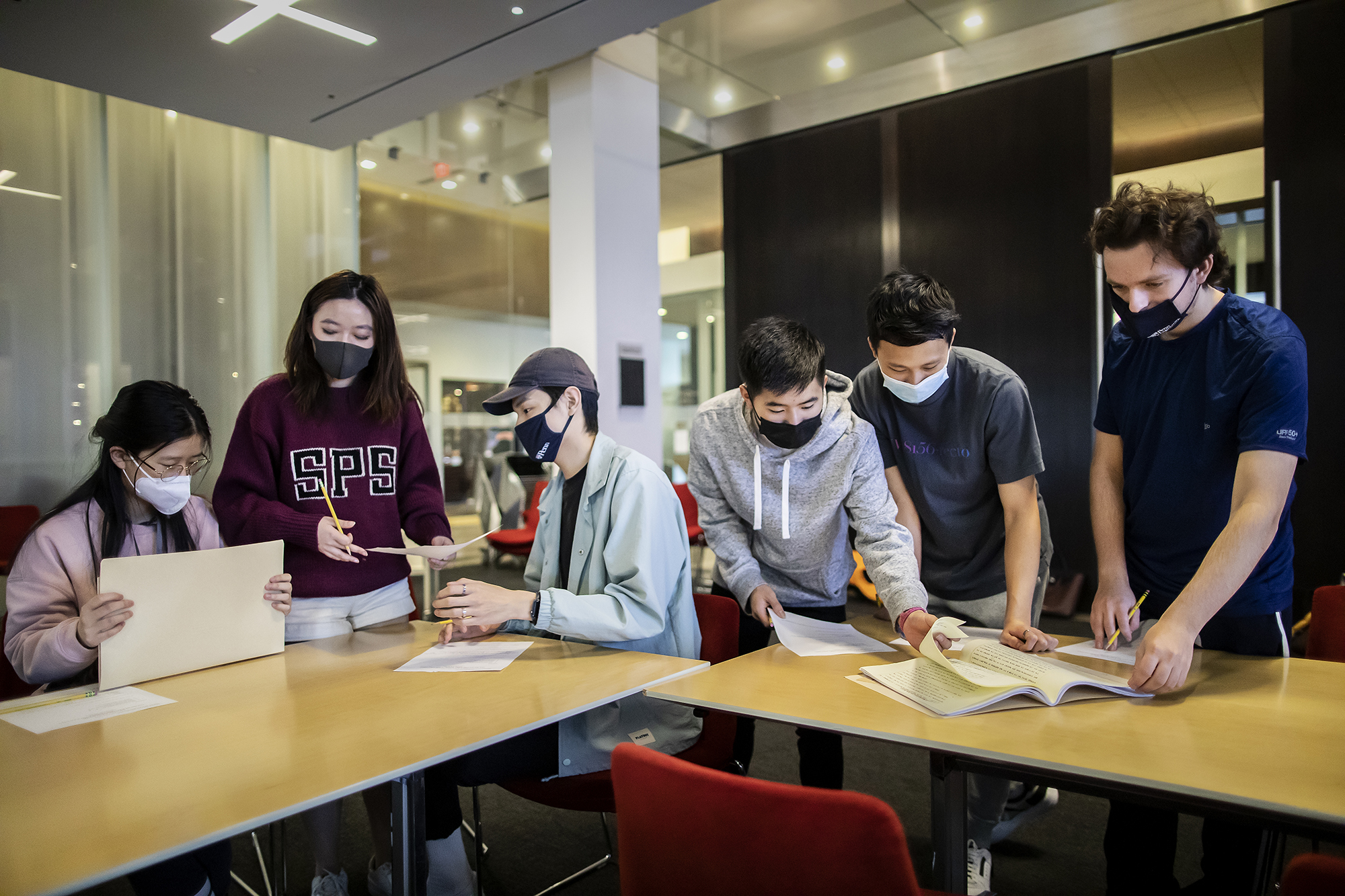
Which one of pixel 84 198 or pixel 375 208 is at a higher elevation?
pixel 375 208

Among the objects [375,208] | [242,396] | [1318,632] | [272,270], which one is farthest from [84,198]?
[1318,632]

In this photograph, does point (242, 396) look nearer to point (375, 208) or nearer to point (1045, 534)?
point (375, 208)

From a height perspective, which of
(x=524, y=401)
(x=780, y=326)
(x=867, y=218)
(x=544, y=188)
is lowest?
(x=524, y=401)

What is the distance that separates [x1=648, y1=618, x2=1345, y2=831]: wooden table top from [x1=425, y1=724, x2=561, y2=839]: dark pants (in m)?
0.35

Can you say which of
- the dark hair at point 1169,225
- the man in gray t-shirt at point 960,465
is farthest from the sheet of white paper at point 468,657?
the dark hair at point 1169,225

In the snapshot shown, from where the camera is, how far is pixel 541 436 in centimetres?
183

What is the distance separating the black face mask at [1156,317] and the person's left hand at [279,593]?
74.9 inches

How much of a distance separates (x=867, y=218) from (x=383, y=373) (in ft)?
15.1

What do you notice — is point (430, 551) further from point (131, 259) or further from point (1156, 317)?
point (131, 259)

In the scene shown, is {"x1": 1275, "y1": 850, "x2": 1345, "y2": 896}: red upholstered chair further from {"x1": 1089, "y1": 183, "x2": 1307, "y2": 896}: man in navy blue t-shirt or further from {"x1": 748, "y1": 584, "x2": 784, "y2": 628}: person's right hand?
{"x1": 748, "y1": 584, "x2": 784, "y2": 628}: person's right hand

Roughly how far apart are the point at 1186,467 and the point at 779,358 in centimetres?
88

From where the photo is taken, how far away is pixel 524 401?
71.8 inches

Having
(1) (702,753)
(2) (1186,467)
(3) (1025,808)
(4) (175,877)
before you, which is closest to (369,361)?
(4) (175,877)

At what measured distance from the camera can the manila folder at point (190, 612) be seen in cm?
154
